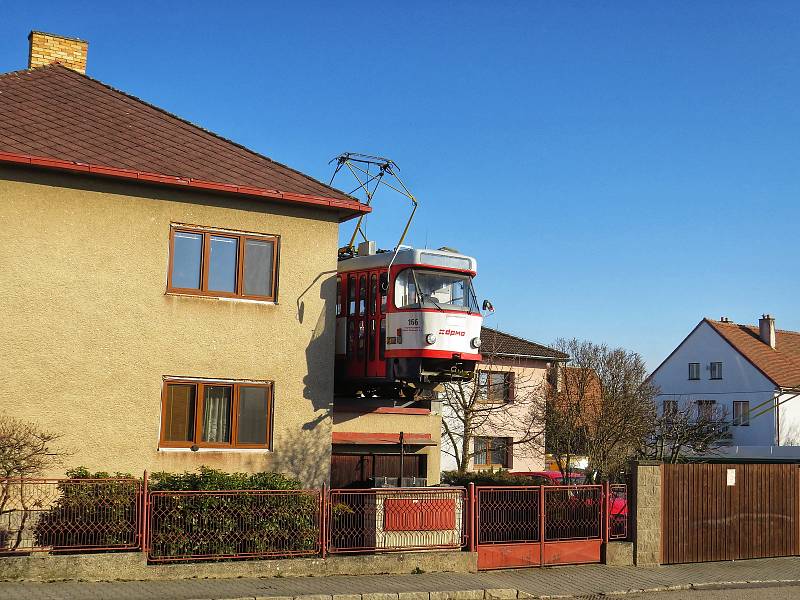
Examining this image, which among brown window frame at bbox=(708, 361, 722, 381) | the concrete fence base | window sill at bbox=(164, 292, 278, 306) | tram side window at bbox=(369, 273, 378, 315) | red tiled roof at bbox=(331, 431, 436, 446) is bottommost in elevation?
the concrete fence base

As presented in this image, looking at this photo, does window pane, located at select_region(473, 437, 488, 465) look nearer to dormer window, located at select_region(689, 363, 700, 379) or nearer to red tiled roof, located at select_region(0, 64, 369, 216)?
dormer window, located at select_region(689, 363, 700, 379)

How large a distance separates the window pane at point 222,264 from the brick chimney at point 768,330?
147ft

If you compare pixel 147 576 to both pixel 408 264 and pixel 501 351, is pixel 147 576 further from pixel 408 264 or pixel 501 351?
pixel 501 351

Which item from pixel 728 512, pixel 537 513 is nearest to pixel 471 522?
pixel 537 513

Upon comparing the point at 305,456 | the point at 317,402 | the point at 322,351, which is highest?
the point at 322,351

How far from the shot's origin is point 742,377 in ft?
176

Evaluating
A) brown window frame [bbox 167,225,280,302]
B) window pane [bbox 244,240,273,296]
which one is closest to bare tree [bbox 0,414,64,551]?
brown window frame [bbox 167,225,280,302]

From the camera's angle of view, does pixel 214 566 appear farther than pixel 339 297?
No

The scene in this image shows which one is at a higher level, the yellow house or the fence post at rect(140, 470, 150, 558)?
the yellow house

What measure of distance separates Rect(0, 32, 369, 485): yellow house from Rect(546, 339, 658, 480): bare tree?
13.3 meters

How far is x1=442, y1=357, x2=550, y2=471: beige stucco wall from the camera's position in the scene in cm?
3997

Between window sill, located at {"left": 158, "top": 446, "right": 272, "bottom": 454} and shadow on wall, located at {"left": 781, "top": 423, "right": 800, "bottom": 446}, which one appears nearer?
window sill, located at {"left": 158, "top": 446, "right": 272, "bottom": 454}

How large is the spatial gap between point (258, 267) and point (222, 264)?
0.67m

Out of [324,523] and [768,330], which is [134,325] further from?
[768,330]
